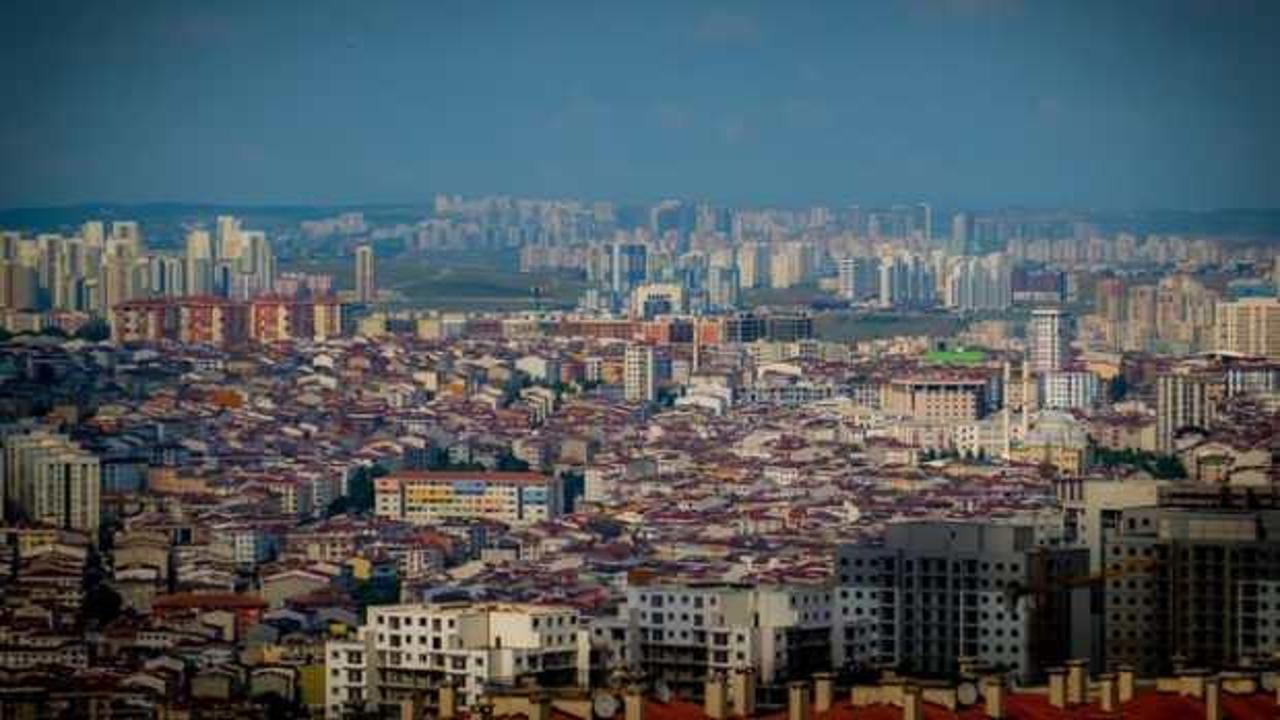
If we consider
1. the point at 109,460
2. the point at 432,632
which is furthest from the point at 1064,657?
the point at 109,460

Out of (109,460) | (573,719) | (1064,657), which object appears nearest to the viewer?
(573,719)

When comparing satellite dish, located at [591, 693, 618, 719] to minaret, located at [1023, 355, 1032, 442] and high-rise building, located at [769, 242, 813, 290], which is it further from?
high-rise building, located at [769, 242, 813, 290]

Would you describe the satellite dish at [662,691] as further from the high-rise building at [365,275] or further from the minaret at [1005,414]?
the high-rise building at [365,275]

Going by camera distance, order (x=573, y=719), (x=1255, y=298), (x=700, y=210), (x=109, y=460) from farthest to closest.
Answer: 1. (x=700, y=210)
2. (x=1255, y=298)
3. (x=109, y=460)
4. (x=573, y=719)

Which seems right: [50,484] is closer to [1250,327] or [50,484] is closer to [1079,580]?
[1079,580]

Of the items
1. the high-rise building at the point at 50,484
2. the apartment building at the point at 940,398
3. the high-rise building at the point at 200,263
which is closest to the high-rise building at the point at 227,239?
the high-rise building at the point at 200,263

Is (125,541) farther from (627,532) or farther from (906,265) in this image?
(906,265)
